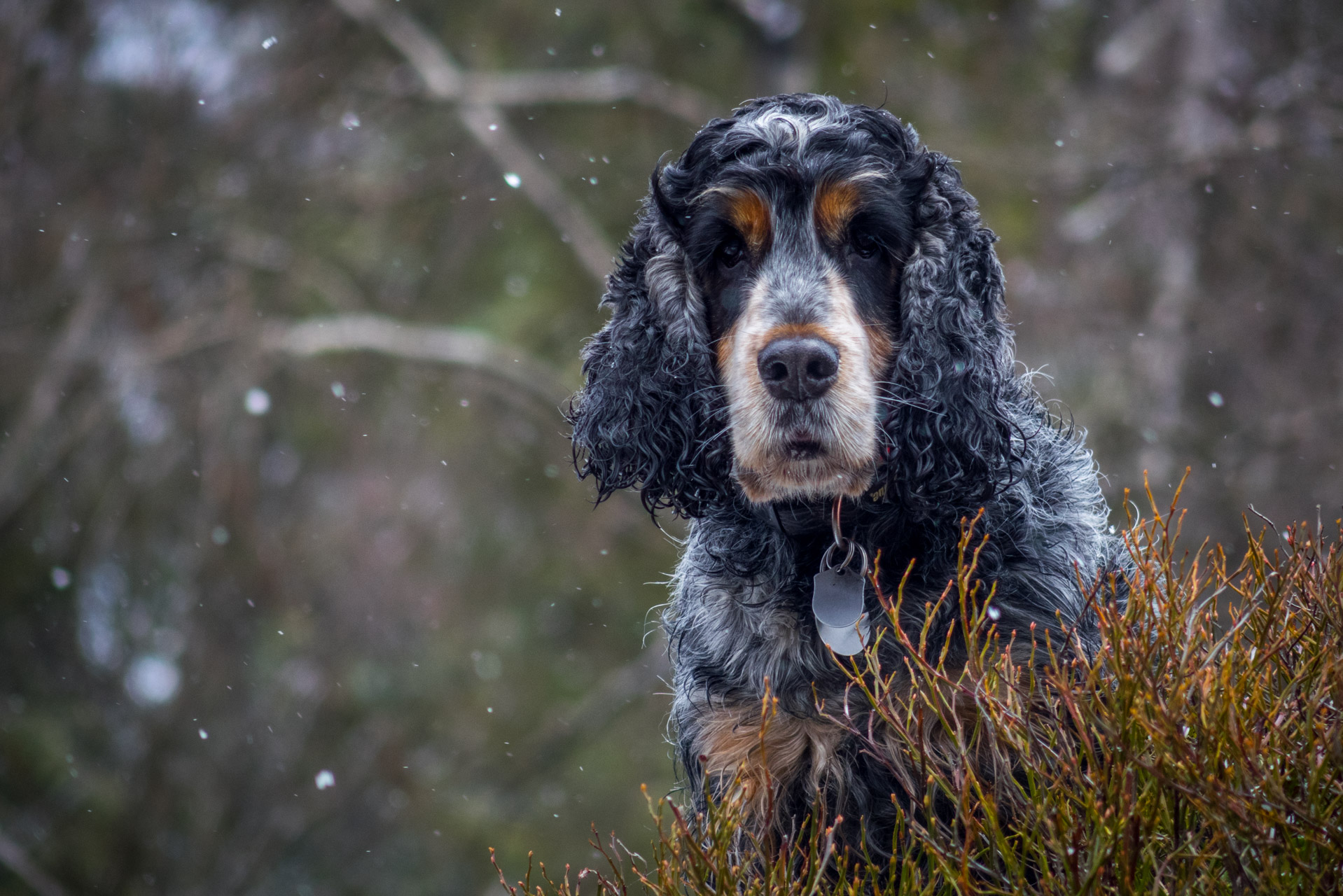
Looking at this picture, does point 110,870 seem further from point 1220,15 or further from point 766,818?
point 1220,15

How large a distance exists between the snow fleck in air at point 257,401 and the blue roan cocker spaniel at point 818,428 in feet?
22.3

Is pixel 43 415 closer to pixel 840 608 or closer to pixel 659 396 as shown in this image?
pixel 659 396

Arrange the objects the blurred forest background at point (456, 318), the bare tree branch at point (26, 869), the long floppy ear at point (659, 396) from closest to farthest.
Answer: the long floppy ear at point (659, 396)
the bare tree branch at point (26, 869)
the blurred forest background at point (456, 318)

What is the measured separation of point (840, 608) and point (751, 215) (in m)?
1.07

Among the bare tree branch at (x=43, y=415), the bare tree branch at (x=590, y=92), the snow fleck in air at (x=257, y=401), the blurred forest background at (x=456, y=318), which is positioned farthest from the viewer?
the snow fleck in air at (x=257, y=401)

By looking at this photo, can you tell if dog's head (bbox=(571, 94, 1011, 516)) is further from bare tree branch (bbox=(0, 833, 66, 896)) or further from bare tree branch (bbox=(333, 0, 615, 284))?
bare tree branch (bbox=(0, 833, 66, 896))

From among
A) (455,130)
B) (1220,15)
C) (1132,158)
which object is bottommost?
(1132,158)

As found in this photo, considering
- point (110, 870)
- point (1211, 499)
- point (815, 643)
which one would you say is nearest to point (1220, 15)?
point (1211, 499)

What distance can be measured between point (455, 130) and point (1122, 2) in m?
6.13

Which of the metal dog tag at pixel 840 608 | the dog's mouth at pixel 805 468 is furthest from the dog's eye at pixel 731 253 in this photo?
the metal dog tag at pixel 840 608

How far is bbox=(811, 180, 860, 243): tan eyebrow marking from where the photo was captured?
296 centimetres

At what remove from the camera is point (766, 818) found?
2250mm

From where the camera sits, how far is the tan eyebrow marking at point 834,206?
2.96 meters

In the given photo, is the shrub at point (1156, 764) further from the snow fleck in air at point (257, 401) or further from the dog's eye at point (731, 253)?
the snow fleck in air at point (257, 401)
